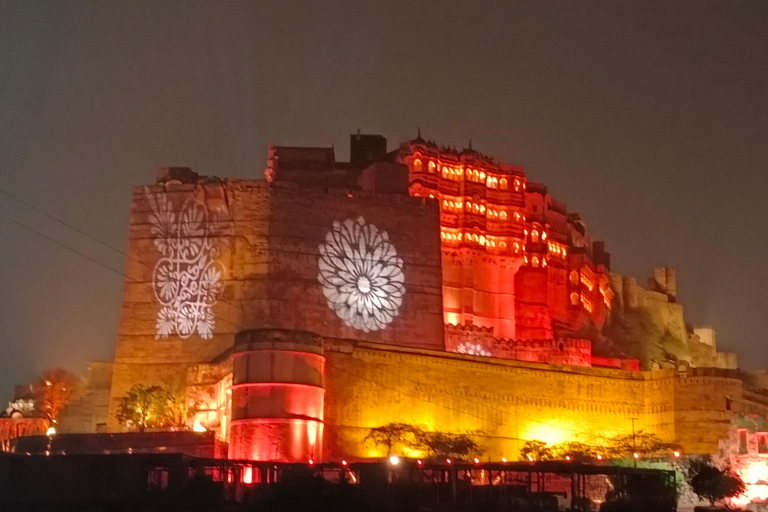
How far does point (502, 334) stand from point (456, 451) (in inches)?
567

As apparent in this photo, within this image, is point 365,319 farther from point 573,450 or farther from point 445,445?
point 573,450

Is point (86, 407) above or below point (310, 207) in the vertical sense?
below

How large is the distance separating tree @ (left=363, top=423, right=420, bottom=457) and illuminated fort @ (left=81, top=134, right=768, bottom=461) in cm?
28

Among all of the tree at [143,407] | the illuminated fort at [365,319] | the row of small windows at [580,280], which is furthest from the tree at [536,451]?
the row of small windows at [580,280]

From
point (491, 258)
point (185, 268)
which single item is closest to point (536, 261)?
point (491, 258)

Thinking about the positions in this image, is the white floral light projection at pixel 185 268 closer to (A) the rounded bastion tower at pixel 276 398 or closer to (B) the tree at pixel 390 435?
(A) the rounded bastion tower at pixel 276 398

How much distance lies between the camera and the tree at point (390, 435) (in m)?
32.8

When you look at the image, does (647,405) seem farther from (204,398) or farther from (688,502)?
(204,398)

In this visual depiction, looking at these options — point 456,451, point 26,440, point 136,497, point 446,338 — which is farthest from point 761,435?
point 26,440

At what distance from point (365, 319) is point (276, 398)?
1079 cm

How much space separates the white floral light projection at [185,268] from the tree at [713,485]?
18.0 meters

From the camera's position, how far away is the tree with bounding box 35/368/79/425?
47.8m

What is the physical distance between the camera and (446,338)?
44.2 meters

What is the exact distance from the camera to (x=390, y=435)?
1300 inches
